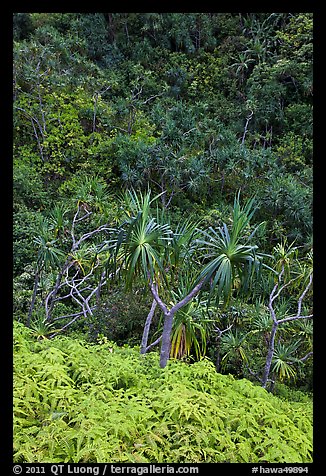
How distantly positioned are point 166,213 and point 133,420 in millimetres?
5261

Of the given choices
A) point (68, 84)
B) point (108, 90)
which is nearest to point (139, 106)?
point (108, 90)

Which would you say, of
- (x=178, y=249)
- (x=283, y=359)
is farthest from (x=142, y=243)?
(x=283, y=359)

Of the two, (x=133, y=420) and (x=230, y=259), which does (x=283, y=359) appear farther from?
(x=133, y=420)

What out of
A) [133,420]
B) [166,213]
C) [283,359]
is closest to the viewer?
[133,420]

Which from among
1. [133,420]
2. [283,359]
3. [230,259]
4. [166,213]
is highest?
[166,213]

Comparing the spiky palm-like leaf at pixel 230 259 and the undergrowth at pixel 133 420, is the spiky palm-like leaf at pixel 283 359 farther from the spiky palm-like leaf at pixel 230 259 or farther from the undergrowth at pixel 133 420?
the spiky palm-like leaf at pixel 230 259

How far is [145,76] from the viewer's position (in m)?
9.20

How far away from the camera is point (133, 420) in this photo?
1.90 m

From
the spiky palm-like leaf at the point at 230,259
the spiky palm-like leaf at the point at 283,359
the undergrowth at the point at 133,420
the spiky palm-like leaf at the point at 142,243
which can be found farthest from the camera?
the spiky palm-like leaf at the point at 283,359

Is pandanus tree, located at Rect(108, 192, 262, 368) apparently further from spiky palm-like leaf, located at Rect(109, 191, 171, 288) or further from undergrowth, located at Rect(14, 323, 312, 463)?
undergrowth, located at Rect(14, 323, 312, 463)

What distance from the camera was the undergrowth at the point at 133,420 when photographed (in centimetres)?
176

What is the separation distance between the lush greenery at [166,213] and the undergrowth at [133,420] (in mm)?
14

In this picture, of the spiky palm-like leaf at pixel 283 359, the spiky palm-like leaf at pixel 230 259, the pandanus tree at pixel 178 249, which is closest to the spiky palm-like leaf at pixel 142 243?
the pandanus tree at pixel 178 249
